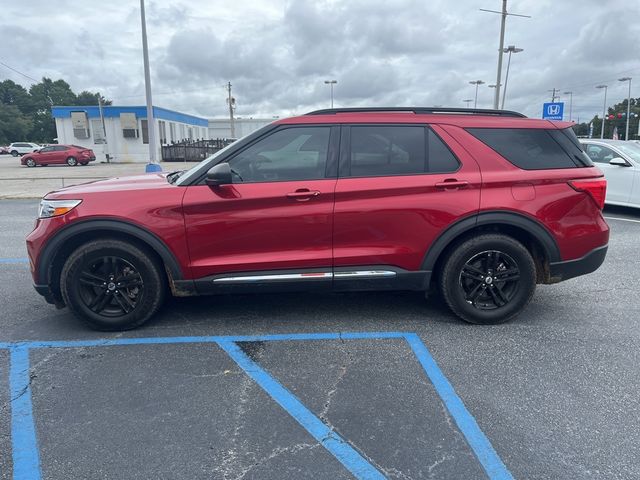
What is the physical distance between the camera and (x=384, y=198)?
3.79 metres

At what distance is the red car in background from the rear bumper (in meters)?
35.5

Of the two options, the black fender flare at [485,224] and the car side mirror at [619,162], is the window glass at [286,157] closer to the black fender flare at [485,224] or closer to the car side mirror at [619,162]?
the black fender flare at [485,224]

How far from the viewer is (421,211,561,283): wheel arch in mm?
3865

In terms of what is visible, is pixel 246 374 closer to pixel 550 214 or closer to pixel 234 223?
pixel 234 223

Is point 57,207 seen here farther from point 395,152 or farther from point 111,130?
point 111,130

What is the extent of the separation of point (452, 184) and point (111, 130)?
37.8 m

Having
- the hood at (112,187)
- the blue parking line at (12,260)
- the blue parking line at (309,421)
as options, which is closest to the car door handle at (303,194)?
the hood at (112,187)

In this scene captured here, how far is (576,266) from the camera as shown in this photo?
4.05 m

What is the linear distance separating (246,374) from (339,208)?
1444 mm

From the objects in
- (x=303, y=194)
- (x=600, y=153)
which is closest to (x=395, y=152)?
(x=303, y=194)

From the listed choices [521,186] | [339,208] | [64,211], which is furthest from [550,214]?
[64,211]

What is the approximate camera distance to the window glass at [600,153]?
31.2 ft

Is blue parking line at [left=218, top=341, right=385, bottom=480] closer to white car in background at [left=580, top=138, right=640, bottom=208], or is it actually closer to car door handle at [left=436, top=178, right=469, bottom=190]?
car door handle at [left=436, top=178, right=469, bottom=190]

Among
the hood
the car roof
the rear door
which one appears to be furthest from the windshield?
the hood
